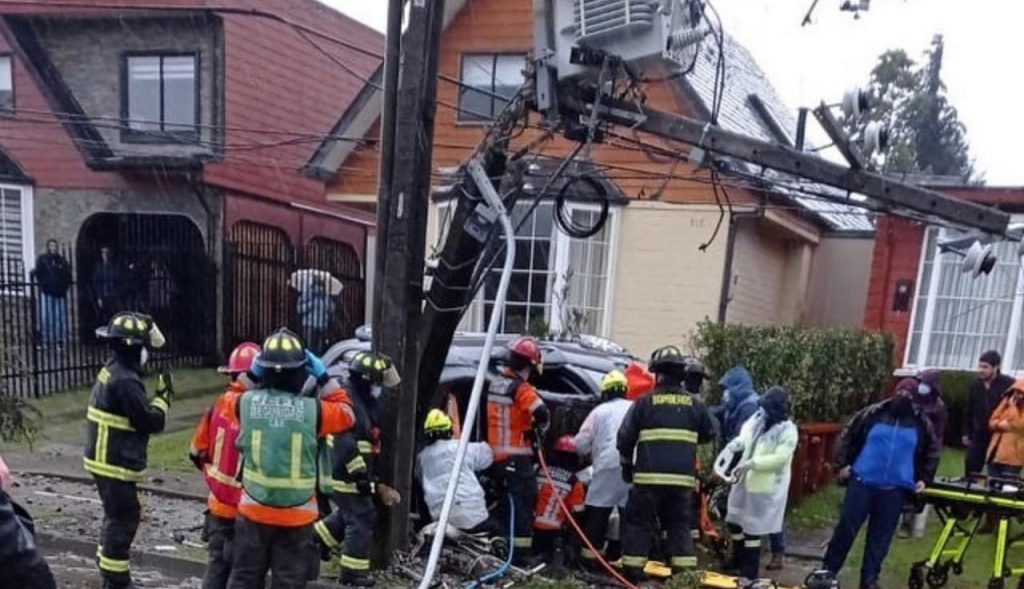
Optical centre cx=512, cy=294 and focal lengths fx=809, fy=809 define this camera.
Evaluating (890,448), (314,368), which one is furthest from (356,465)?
(890,448)

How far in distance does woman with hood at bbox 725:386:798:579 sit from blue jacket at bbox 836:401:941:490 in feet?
1.51

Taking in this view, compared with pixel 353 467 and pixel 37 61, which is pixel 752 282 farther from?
pixel 37 61

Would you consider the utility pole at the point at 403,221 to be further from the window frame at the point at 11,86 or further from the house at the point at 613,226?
the window frame at the point at 11,86

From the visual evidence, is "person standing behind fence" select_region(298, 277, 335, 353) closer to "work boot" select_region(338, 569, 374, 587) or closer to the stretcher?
"work boot" select_region(338, 569, 374, 587)

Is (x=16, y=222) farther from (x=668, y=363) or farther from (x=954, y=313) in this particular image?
(x=954, y=313)

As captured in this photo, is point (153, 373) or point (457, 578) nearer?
point (457, 578)

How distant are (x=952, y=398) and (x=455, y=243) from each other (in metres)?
8.20

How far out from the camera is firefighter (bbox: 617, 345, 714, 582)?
5.78 meters

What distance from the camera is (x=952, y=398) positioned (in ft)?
35.2

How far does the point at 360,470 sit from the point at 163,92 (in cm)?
1200

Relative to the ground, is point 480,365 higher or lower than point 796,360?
higher

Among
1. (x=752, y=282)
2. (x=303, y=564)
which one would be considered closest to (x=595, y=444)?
(x=303, y=564)

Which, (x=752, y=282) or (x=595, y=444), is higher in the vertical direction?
(x=752, y=282)

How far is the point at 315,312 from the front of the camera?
13.7m
